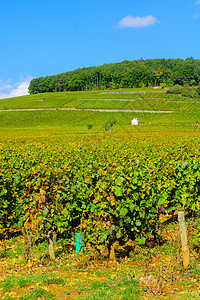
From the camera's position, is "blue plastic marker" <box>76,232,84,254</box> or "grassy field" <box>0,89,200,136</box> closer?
"blue plastic marker" <box>76,232,84,254</box>

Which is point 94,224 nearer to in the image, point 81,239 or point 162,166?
point 81,239

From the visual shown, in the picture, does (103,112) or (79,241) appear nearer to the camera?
(79,241)

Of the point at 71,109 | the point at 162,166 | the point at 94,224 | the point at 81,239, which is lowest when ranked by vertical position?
the point at 81,239

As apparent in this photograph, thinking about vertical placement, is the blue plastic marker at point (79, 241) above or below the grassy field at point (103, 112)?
below

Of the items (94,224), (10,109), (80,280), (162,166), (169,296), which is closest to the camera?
(169,296)

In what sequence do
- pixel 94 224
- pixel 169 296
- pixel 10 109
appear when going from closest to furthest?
pixel 169 296 < pixel 94 224 < pixel 10 109

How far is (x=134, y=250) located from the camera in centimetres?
795

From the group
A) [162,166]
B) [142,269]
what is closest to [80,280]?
[142,269]

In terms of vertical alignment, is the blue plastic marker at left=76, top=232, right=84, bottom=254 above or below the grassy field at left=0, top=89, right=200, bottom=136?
below

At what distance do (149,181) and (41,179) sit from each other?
11.1 feet

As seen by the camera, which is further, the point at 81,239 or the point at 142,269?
the point at 81,239

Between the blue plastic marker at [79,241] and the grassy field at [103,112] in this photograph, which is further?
the grassy field at [103,112]

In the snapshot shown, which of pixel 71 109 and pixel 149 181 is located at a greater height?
pixel 71 109

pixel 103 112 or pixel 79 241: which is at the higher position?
pixel 103 112
